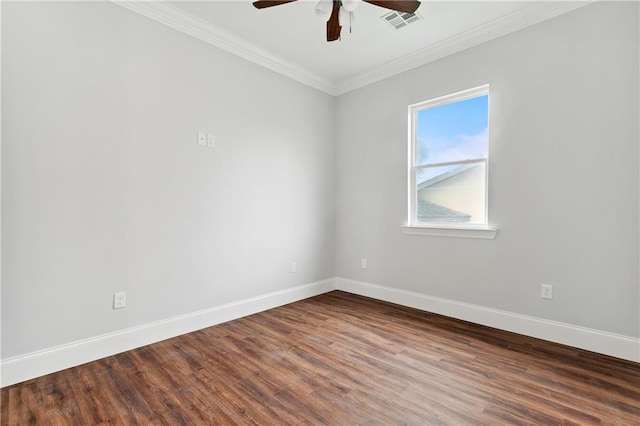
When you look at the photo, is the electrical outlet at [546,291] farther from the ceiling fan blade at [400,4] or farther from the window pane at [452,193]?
the ceiling fan blade at [400,4]

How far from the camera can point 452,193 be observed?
3281mm

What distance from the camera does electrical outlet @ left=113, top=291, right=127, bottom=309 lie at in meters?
2.40

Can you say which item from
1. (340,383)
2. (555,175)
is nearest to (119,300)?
(340,383)

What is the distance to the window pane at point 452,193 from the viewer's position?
10.1ft

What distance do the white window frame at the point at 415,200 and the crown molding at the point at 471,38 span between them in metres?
0.44

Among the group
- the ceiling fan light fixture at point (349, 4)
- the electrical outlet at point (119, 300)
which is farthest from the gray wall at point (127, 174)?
the ceiling fan light fixture at point (349, 4)

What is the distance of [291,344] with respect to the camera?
2.57 metres

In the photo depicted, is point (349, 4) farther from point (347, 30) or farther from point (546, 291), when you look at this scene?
point (546, 291)

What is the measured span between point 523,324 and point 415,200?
1586mm

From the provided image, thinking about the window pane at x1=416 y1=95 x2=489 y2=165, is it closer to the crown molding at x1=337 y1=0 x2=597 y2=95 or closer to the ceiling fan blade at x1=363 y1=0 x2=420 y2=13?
the crown molding at x1=337 y1=0 x2=597 y2=95

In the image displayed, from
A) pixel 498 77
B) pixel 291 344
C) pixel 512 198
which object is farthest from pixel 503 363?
pixel 498 77

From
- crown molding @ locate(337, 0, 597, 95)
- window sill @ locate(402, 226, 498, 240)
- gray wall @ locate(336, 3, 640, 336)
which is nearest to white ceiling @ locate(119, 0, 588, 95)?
crown molding @ locate(337, 0, 597, 95)

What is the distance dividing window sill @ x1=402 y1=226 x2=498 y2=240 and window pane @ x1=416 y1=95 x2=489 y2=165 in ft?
2.43

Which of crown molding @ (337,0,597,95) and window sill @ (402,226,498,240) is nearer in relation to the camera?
crown molding @ (337,0,597,95)
